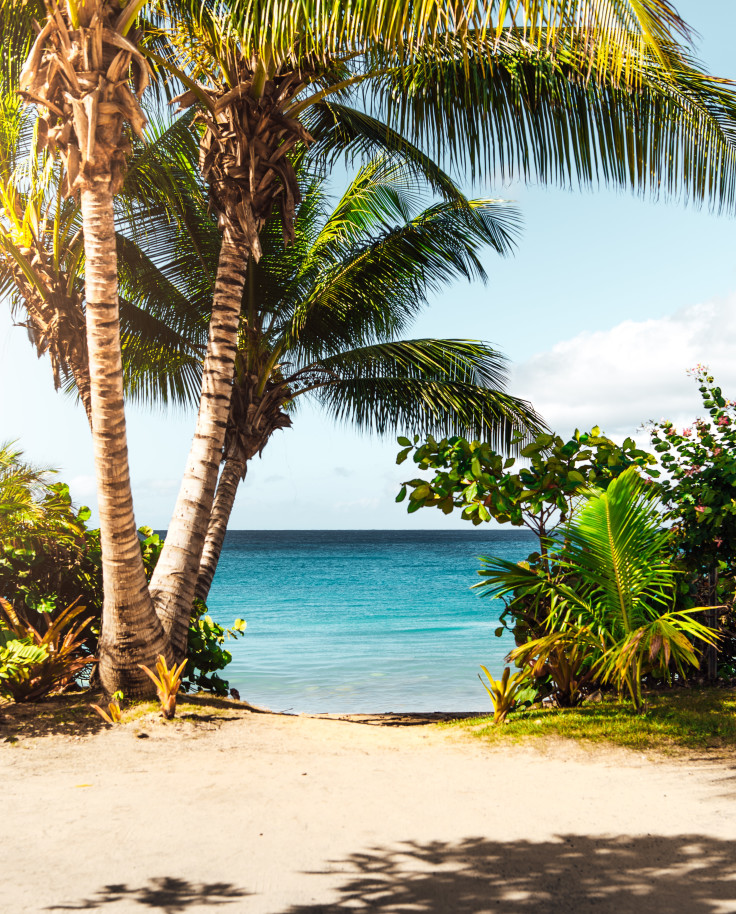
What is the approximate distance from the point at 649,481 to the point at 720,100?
3252mm

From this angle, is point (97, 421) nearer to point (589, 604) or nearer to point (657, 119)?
point (589, 604)

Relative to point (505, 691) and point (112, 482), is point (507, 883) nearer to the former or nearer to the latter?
point (505, 691)

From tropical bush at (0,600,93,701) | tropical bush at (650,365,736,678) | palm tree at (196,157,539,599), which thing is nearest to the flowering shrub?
tropical bush at (650,365,736,678)

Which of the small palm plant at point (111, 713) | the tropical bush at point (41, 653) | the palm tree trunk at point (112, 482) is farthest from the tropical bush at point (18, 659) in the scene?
the small palm plant at point (111, 713)

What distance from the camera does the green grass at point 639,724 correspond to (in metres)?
5.14

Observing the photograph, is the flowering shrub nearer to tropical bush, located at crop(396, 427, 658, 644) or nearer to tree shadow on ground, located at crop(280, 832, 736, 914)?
tropical bush, located at crop(396, 427, 658, 644)

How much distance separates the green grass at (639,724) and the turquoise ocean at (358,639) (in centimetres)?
488

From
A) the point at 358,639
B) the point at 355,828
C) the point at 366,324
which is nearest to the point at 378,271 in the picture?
the point at 366,324

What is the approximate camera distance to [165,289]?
9867 mm

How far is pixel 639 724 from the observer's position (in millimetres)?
5406

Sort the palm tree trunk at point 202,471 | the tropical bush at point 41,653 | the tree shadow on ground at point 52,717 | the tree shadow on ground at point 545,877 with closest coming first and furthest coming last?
the tree shadow on ground at point 545,877 < the tree shadow on ground at point 52,717 < the tropical bush at point 41,653 < the palm tree trunk at point 202,471

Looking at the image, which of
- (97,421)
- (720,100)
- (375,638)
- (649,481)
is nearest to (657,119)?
(720,100)

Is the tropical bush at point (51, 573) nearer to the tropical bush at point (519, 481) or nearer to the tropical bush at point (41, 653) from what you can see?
the tropical bush at point (41, 653)

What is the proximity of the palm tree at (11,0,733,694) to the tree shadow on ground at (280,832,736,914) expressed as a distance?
3.58 meters
